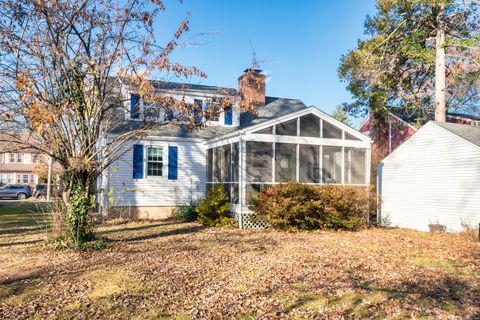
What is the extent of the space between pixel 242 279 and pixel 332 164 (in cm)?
948

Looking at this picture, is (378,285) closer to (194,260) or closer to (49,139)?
(194,260)

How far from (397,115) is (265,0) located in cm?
1561

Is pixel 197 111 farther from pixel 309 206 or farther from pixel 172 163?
pixel 172 163

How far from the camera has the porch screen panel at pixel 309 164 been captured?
15.1m

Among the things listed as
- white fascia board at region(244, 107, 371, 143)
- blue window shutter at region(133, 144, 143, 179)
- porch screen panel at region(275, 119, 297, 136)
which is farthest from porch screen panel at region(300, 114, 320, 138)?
blue window shutter at region(133, 144, 143, 179)

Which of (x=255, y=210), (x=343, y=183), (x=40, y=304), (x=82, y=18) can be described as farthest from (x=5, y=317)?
(x=343, y=183)

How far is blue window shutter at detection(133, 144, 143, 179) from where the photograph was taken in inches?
656

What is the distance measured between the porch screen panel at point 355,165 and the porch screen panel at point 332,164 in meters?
0.33

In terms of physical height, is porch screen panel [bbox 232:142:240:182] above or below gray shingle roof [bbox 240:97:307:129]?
below

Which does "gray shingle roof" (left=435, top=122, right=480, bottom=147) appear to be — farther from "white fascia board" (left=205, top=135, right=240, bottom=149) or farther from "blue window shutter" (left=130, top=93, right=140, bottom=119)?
"blue window shutter" (left=130, top=93, right=140, bottom=119)

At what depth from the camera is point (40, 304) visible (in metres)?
5.82

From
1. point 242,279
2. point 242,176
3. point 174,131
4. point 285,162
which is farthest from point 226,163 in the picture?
point 242,279

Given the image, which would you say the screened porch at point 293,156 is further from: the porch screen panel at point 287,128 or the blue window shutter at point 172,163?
the blue window shutter at point 172,163

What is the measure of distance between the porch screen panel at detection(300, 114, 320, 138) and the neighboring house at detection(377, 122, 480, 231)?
4134 mm
